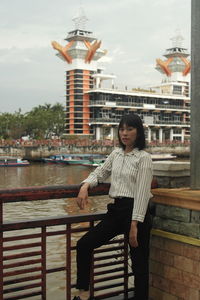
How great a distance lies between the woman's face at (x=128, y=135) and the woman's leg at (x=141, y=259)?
511mm

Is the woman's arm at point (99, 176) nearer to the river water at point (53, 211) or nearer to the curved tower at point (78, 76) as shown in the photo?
the river water at point (53, 211)

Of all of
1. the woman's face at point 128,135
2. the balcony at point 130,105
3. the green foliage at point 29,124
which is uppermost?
the balcony at point 130,105

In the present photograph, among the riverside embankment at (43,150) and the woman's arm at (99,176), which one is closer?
the woman's arm at (99,176)

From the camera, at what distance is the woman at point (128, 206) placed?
108 inches

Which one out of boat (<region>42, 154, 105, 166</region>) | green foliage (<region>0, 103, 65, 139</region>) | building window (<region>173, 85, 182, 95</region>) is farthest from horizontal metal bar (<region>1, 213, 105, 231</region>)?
building window (<region>173, 85, 182, 95</region>)

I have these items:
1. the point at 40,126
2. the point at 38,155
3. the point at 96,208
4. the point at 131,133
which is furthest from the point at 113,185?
the point at 40,126

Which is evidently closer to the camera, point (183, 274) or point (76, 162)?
point (183, 274)

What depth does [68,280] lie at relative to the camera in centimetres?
299

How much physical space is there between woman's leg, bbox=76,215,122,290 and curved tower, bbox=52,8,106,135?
5614cm

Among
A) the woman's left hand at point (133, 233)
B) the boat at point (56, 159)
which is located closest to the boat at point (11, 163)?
the boat at point (56, 159)

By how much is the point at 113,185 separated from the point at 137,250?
479 mm

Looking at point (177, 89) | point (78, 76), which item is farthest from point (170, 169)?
point (177, 89)

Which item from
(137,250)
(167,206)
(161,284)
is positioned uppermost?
(167,206)

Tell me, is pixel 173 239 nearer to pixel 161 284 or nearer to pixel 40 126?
pixel 161 284
